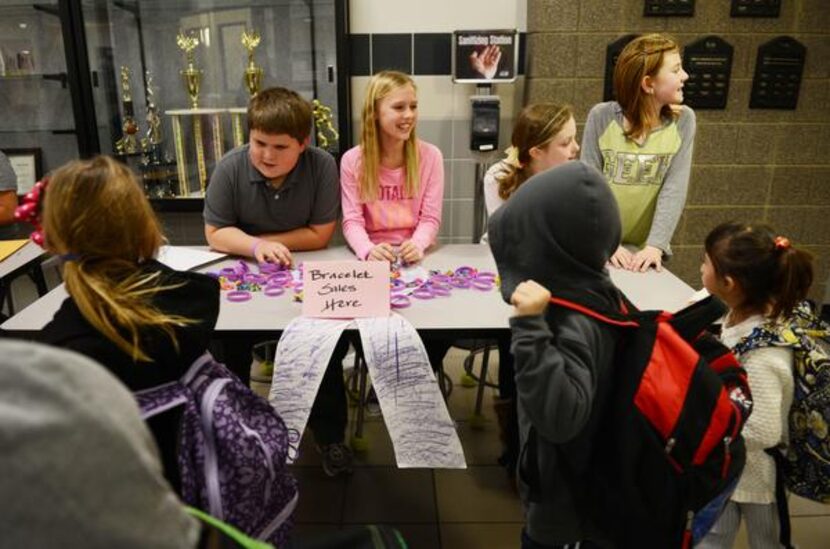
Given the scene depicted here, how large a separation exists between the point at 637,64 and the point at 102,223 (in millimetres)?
1617

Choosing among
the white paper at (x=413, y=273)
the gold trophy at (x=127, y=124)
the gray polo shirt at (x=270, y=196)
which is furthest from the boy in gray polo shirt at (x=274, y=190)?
the gold trophy at (x=127, y=124)

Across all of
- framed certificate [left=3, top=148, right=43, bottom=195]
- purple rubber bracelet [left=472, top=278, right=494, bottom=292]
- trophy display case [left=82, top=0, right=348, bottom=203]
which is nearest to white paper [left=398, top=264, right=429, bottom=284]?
purple rubber bracelet [left=472, top=278, right=494, bottom=292]

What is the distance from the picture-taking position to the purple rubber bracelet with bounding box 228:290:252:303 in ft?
5.37

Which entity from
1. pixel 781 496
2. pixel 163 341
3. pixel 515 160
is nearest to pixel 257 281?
pixel 163 341

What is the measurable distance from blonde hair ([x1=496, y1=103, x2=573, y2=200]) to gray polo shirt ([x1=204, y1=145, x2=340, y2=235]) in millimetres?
587

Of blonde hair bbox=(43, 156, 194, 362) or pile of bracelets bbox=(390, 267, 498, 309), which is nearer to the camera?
blonde hair bbox=(43, 156, 194, 362)

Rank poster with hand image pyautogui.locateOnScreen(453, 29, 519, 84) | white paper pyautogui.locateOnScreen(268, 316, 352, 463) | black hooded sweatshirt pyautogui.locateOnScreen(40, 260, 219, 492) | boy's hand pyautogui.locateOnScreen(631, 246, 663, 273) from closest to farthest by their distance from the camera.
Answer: black hooded sweatshirt pyautogui.locateOnScreen(40, 260, 219, 492), white paper pyautogui.locateOnScreen(268, 316, 352, 463), boy's hand pyautogui.locateOnScreen(631, 246, 663, 273), poster with hand image pyautogui.locateOnScreen(453, 29, 519, 84)

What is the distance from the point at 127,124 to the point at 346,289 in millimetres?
2270

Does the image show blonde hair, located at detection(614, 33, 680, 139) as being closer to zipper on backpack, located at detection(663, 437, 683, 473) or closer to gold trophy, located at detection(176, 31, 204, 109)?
zipper on backpack, located at detection(663, 437, 683, 473)

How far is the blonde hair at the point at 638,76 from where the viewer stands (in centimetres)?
194

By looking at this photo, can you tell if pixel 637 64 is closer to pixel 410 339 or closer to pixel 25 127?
pixel 410 339

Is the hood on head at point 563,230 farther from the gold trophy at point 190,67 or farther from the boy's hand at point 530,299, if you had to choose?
the gold trophy at point 190,67

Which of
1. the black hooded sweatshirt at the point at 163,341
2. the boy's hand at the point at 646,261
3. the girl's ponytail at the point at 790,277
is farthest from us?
the boy's hand at the point at 646,261

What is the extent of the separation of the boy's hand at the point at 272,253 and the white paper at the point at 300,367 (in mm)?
477
